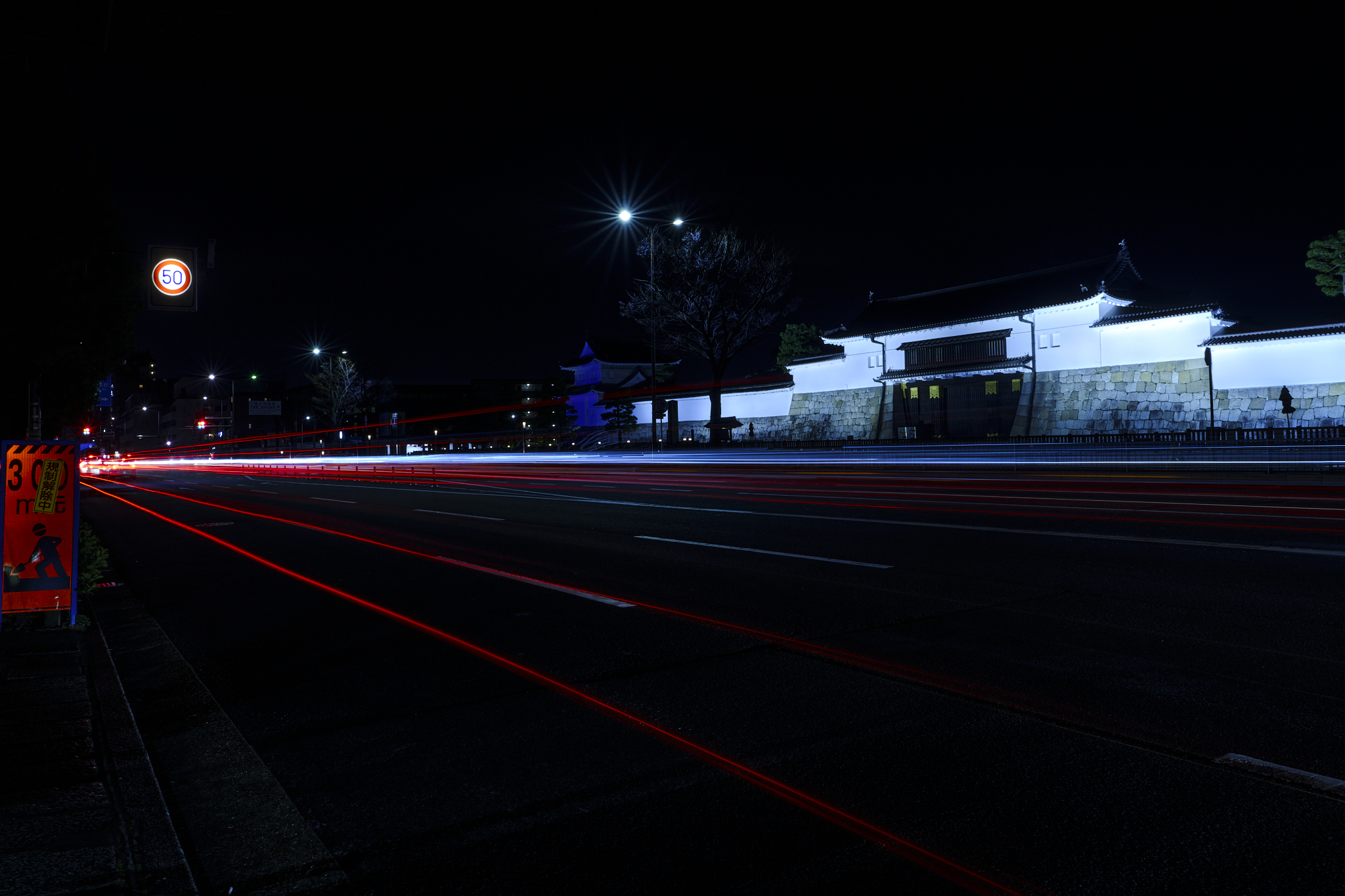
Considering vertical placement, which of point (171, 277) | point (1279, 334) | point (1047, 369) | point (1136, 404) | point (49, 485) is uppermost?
point (1279, 334)

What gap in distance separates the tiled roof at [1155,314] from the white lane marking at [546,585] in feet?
128

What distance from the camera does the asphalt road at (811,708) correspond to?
257 cm

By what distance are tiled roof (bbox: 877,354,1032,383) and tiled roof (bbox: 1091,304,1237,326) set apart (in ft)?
13.1

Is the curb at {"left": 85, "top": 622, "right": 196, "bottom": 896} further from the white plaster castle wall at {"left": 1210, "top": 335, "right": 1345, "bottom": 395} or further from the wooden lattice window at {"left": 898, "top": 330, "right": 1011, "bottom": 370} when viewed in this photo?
the wooden lattice window at {"left": 898, "top": 330, "right": 1011, "bottom": 370}

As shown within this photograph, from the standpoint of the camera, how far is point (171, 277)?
15.8 meters

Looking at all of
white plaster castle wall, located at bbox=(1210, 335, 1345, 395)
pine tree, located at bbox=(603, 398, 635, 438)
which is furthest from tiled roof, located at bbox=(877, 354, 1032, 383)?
pine tree, located at bbox=(603, 398, 635, 438)

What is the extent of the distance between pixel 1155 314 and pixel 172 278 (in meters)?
40.6

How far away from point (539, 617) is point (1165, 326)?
41451 millimetres

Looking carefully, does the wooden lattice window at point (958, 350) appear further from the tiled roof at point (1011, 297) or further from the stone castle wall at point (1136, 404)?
the stone castle wall at point (1136, 404)

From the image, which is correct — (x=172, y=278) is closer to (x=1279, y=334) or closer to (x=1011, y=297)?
(x=1279, y=334)

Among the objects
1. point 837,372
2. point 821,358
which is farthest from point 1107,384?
point 821,358

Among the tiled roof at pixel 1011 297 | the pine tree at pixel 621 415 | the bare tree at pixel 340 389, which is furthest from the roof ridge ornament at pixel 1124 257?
the bare tree at pixel 340 389

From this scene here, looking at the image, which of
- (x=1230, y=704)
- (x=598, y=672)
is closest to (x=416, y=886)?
(x=598, y=672)

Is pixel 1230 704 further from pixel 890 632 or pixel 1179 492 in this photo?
pixel 1179 492
